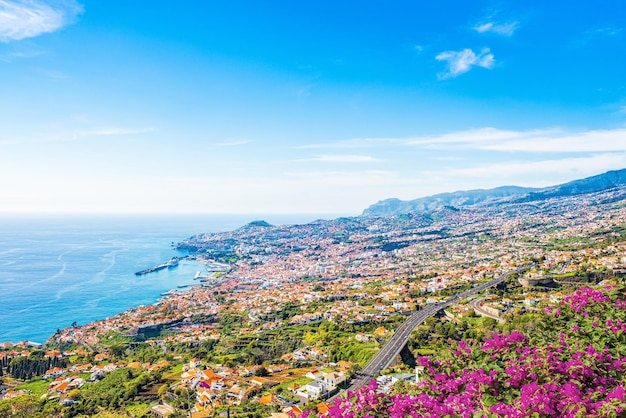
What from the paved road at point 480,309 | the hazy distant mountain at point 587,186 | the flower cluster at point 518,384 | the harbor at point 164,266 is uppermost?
the hazy distant mountain at point 587,186

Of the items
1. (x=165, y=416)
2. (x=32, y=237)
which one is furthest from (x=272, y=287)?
(x=32, y=237)

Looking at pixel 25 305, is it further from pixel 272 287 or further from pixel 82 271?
pixel 272 287

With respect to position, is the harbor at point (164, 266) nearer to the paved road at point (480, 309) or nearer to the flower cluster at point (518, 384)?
the paved road at point (480, 309)

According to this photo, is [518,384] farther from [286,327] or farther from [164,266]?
[164,266]

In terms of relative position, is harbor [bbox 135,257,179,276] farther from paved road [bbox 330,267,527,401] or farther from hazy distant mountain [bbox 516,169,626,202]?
hazy distant mountain [bbox 516,169,626,202]

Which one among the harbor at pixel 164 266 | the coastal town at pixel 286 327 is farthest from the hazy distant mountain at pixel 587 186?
the harbor at pixel 164 266

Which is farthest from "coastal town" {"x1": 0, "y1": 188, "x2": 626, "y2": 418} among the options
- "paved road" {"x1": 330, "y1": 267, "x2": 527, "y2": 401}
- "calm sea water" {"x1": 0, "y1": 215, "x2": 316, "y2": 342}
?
"calm sea water" {"x1": 0, "y1": 215, "x2": 316, "y2": 342}

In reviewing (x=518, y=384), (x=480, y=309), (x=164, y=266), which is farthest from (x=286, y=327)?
(x=164, y=266)
